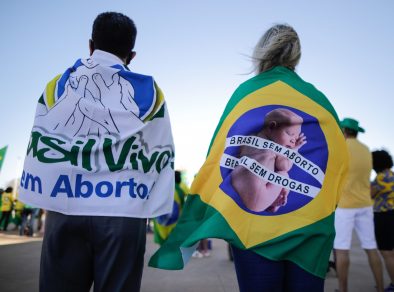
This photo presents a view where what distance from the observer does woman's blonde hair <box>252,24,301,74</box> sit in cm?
187

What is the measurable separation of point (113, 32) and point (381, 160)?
435 cm

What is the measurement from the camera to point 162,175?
173 cm

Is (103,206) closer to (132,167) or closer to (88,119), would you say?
(132,167)

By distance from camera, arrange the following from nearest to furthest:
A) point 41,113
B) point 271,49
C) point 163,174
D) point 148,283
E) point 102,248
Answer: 1. point 102,248
2. point 41,113
3. point 163,174
4. point 271,49
5. point 148,283

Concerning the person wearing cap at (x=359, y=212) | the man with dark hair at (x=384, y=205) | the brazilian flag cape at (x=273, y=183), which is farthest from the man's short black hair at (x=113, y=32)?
the man with dark hair at (x=384, y=205)

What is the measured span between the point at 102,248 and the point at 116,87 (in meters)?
0.77

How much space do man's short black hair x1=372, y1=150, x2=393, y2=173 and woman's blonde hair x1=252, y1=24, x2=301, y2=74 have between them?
11.6ft

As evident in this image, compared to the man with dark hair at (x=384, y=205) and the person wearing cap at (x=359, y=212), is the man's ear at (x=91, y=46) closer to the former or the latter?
the person wearing cap at (x=359, y=212)

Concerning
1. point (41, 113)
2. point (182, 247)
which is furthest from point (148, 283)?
point (41, 113)

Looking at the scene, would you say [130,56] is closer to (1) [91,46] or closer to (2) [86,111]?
(1) [91,46]

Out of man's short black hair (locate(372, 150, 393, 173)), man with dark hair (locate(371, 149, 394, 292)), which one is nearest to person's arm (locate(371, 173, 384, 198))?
man with dark hair (locate(371, 149, 394, 292))

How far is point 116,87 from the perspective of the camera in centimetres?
169

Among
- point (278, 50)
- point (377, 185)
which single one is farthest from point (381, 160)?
point (278, 50)

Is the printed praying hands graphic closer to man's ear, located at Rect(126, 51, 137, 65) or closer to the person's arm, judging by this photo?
man's ear, located at Rect(126, 51, 137, 65)
